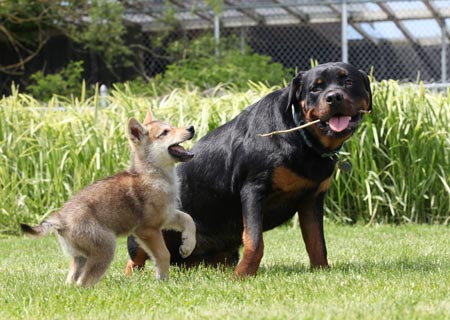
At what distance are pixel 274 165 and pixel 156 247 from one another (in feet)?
2.89

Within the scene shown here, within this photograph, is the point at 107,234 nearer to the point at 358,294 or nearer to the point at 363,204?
the point at 358,294

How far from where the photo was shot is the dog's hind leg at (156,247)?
482 centimetres

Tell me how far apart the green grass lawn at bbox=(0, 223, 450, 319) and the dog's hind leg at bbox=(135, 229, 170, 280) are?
0.09m

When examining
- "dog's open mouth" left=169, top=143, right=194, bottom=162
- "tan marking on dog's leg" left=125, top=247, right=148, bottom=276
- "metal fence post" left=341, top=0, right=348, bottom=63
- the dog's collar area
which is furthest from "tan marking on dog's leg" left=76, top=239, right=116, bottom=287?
"metal fence post" left=341, top=0, right=348, bottom=63

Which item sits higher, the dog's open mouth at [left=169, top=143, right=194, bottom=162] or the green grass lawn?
the dog's open mouth at [left=169, top=143, right=194, bottom=162]

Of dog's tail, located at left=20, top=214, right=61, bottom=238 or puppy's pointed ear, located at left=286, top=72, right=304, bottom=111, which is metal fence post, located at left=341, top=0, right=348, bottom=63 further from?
dog's tail, located at left=20, top=214, right=61, bottom=238

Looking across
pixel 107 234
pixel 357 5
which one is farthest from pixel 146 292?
pixel 357 5

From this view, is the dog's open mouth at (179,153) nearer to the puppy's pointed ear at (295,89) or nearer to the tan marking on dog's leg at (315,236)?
the puppy's pointed ear at (295,89)

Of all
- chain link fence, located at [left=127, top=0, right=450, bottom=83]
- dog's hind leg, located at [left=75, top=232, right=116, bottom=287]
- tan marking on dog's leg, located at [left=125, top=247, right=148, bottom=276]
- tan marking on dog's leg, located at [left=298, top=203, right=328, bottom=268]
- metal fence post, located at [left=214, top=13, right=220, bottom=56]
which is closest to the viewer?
dog's hind leg, located at [left=75, top=232, right=116, bottom=287]

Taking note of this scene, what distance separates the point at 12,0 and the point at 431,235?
30.5ft

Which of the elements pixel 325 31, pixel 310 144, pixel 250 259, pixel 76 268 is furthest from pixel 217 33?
pixel 76 268

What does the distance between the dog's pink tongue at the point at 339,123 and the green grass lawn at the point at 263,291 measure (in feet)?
2.86

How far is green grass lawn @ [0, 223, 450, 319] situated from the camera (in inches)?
143

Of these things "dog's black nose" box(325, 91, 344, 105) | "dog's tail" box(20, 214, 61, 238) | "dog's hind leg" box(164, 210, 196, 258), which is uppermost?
"dog's black nose" box(325, 91, 344, 105)
